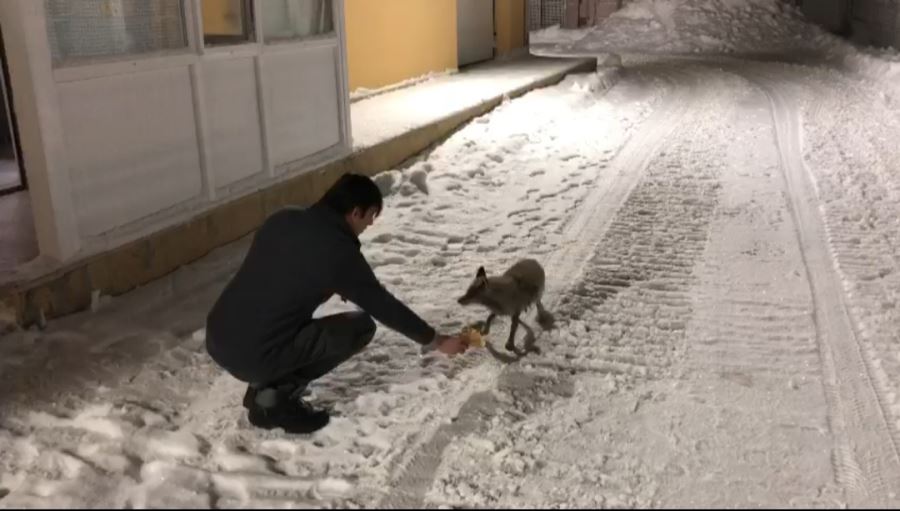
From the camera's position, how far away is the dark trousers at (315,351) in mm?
3602

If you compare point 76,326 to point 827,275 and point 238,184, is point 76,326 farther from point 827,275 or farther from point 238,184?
point 827,275

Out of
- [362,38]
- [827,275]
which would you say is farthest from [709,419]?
[362,38]

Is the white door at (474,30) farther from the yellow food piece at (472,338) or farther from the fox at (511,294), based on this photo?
the yellow food piece at (472,338)

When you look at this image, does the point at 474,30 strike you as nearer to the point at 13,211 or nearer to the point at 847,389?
the point at 13,211

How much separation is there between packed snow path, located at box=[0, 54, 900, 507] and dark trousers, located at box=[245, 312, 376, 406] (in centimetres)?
→ 22

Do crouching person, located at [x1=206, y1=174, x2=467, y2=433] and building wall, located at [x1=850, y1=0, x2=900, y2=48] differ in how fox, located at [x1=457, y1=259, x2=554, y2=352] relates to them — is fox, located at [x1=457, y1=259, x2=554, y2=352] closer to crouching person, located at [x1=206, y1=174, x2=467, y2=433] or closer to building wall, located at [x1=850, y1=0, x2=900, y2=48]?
crouching person, located at [x1=206, y1=174, x2=467, y2=433]

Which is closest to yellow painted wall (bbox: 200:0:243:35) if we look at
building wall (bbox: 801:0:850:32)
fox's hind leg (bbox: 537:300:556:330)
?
fox's hind leg (bbox: 537:300:556:330)

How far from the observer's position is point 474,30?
16.5 metres

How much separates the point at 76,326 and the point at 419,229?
2.81 meters

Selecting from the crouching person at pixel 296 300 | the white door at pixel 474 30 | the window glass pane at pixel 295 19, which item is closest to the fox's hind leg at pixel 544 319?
the crouching person at pixel 296 300

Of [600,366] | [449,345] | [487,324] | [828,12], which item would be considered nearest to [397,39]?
[487,324]

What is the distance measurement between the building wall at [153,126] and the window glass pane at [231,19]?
6 centimetres

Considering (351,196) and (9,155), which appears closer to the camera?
(351,196)

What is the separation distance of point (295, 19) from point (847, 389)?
17.9ft
